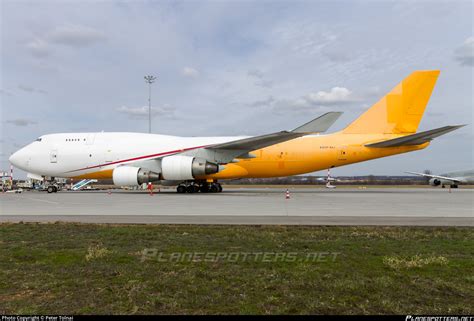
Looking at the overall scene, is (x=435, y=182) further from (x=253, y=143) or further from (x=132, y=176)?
(x=132, y=176)

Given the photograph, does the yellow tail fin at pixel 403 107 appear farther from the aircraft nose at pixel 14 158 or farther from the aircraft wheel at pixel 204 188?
the aircraft nose at pixel 14 158

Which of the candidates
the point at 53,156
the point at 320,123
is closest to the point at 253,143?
the point at 320,123

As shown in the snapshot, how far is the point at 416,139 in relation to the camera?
21.6 metres

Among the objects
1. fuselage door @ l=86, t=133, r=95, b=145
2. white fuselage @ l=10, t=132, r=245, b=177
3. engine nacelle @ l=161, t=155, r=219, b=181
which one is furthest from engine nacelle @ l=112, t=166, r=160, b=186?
fuselage door @ l=86, t=133, r=95, b=145

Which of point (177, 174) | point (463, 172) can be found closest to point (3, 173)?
point (177, 174)

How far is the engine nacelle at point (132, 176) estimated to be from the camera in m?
22.4

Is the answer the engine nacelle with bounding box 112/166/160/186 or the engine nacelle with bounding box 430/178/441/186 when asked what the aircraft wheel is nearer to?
the engine nacelle with bounding box 112/166/160/186

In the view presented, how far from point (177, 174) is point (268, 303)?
62.2ft

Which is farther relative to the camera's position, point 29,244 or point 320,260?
point 29,244

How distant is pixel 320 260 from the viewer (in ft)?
18.0

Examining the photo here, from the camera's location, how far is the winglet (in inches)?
779

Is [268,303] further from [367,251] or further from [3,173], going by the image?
[3,173]
